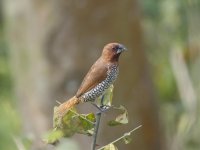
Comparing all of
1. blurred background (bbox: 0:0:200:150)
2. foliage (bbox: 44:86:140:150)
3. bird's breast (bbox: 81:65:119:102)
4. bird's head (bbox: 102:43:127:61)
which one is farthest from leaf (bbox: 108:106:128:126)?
blurred background (bbox: 0:0:200:150)

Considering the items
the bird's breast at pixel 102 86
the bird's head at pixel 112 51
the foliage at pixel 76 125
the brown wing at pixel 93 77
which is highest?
the bird's head at pixel 112 51

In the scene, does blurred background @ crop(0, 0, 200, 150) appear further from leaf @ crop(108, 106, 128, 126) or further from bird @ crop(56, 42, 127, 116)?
leaf @ crop(108, 106, 128, 126)

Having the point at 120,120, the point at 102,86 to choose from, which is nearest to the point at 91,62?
the point at 102,86

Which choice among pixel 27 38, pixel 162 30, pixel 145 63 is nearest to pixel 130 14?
pixel 145 63

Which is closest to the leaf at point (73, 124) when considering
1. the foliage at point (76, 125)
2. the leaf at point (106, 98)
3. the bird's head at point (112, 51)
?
the foliage at point (76, 125)

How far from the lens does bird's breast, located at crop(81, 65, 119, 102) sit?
7.33 ft

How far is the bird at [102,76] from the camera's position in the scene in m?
2.27

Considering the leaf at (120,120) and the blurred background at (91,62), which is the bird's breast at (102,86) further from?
the blurred background at (91,62)

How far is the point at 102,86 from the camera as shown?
224 cm

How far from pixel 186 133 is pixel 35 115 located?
1.27 m

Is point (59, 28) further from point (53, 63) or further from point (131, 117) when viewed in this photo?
point (131, 117)

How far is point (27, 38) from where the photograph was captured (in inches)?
272

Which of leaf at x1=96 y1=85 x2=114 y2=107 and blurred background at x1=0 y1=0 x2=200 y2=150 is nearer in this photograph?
leaf at x1=96 y1=85 x2=114 y2=107

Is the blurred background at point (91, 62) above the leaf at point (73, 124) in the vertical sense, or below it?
above
